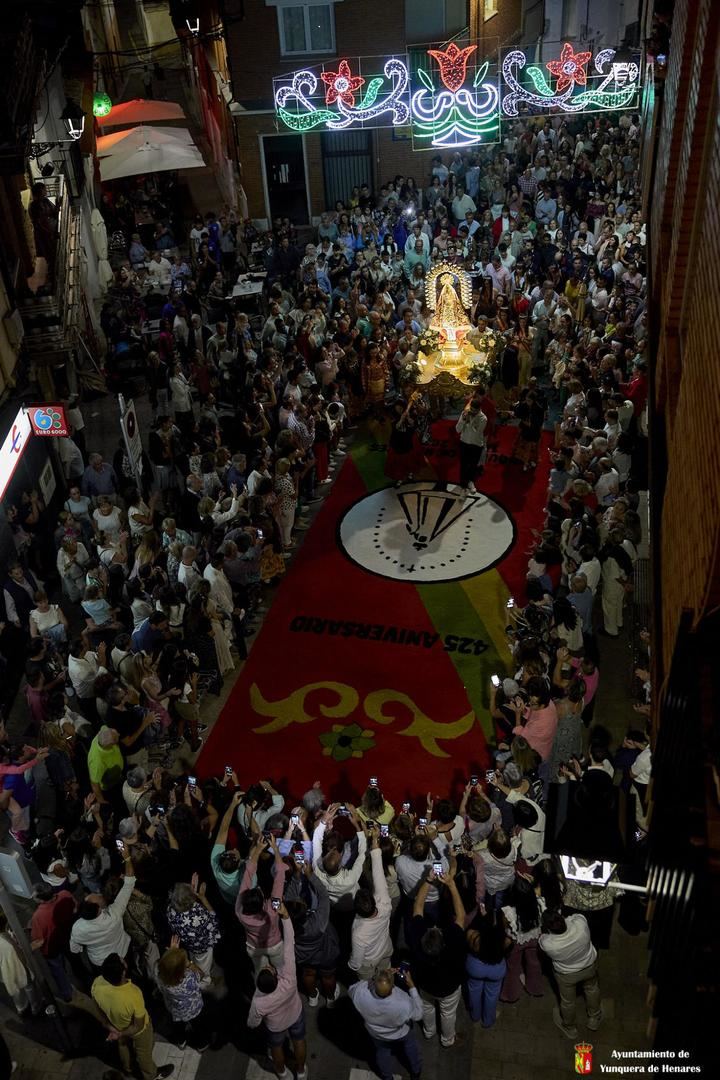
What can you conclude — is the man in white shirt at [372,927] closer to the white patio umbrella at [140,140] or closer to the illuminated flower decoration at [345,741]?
the illuminated flower decoration at [345,741]

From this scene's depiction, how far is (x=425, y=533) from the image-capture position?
13438 millimetres

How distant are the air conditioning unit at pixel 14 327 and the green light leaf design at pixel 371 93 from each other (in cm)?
1053

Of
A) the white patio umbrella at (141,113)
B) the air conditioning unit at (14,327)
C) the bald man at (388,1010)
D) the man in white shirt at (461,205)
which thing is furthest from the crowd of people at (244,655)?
the white patio umbrella at (141,113)

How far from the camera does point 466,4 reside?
25531 mm

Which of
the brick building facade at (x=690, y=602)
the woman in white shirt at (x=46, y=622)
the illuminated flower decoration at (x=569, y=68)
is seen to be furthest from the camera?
the illuminated flower decoration at (x=569, y=68)

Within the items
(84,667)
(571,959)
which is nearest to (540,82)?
(84,667)

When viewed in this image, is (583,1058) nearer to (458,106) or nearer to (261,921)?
(261,921)

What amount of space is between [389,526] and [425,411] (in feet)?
9.23

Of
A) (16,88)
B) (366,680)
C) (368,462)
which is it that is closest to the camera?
(366,680)

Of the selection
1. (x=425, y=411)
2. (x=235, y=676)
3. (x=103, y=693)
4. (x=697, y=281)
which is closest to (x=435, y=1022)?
(x=103, y=693)

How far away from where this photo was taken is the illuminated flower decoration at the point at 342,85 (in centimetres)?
1912

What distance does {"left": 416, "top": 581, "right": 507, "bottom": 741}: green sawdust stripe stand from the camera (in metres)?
10.4

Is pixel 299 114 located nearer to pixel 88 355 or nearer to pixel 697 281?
pixel 88 355

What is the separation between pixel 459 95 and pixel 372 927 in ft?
55.3
